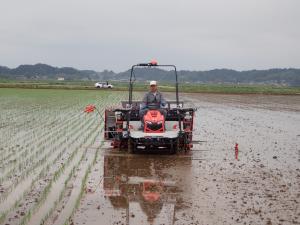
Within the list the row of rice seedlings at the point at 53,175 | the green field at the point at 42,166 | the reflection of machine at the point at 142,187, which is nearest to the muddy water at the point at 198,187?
the reflection of machine at the point at 142,187

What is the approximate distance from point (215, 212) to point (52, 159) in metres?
4.96

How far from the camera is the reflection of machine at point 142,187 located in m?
6.50

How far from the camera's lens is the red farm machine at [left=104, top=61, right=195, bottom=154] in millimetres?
11047

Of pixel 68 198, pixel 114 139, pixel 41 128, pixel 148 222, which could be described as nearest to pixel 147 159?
pixel 114 139

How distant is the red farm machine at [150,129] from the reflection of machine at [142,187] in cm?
53

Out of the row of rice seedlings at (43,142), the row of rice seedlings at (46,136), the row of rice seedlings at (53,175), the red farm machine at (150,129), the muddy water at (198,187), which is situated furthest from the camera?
the row of rice seedlings at (46,136)

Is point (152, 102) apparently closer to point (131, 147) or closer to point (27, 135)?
point (131, 147)

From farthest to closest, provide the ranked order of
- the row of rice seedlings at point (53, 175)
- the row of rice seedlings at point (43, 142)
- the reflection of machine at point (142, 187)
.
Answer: the row of rice seedlings at point (43, 142) < the row of rice seedlings at point (53, 175) < the reflection of machine at point (142, 187)

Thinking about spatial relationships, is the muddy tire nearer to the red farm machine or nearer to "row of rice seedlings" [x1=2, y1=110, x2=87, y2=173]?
the red farm machine

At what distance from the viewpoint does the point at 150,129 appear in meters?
11.3

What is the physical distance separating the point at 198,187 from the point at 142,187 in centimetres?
96

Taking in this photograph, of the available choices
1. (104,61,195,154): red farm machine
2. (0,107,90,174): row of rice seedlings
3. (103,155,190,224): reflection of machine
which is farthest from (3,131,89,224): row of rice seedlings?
(0,107,90,174): row of rice seedlings

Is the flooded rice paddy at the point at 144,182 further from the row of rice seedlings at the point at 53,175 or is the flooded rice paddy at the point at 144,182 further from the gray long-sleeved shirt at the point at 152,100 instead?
the gray long-sleeved shirt at the point at 152,100

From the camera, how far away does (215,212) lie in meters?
6.48
